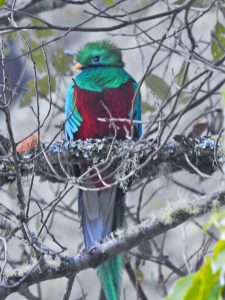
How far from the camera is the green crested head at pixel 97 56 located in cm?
371

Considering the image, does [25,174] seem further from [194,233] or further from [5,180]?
[194,233]

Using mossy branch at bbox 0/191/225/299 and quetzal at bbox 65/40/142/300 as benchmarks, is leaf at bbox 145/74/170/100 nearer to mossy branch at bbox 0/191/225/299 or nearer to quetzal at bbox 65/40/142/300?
quetzal at bbox 65/40/142/300

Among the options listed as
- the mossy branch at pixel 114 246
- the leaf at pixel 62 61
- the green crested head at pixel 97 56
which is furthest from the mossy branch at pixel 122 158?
the leaf at pixel 62 61

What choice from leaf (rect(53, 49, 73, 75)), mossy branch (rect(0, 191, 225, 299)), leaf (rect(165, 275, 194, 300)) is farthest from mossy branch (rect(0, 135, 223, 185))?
leaf (rect(165, 275, 194, 300))

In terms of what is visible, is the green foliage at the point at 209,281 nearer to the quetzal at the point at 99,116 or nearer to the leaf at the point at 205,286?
the leaf at the point at 205,286

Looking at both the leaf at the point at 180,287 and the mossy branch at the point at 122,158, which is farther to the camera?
the mossy branch at the point at 122,158

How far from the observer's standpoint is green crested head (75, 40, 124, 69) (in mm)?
3715

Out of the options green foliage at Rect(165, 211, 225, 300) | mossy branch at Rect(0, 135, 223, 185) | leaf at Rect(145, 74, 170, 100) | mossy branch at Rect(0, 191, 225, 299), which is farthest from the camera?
leaf at Rect(145, 74, 170, 100)

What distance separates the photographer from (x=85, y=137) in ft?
11.6

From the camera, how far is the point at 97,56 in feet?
12.2

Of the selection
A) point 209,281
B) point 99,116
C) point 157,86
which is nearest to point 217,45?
point 157,86

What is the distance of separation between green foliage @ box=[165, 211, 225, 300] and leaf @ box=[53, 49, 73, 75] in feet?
8.85

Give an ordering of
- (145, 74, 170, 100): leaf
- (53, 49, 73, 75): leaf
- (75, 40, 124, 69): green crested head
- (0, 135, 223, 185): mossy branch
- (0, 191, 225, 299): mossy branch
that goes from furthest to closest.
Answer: (53, 49, 73, 75): leaf < (75, 40, 124, 69): green crested head < (145, 74, 170, 100): leaf < (0, 135, 223, 185): mossy branch < (0, 191, 225, 299): mossy branch

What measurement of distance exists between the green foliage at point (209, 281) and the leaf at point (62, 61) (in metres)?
2.70
